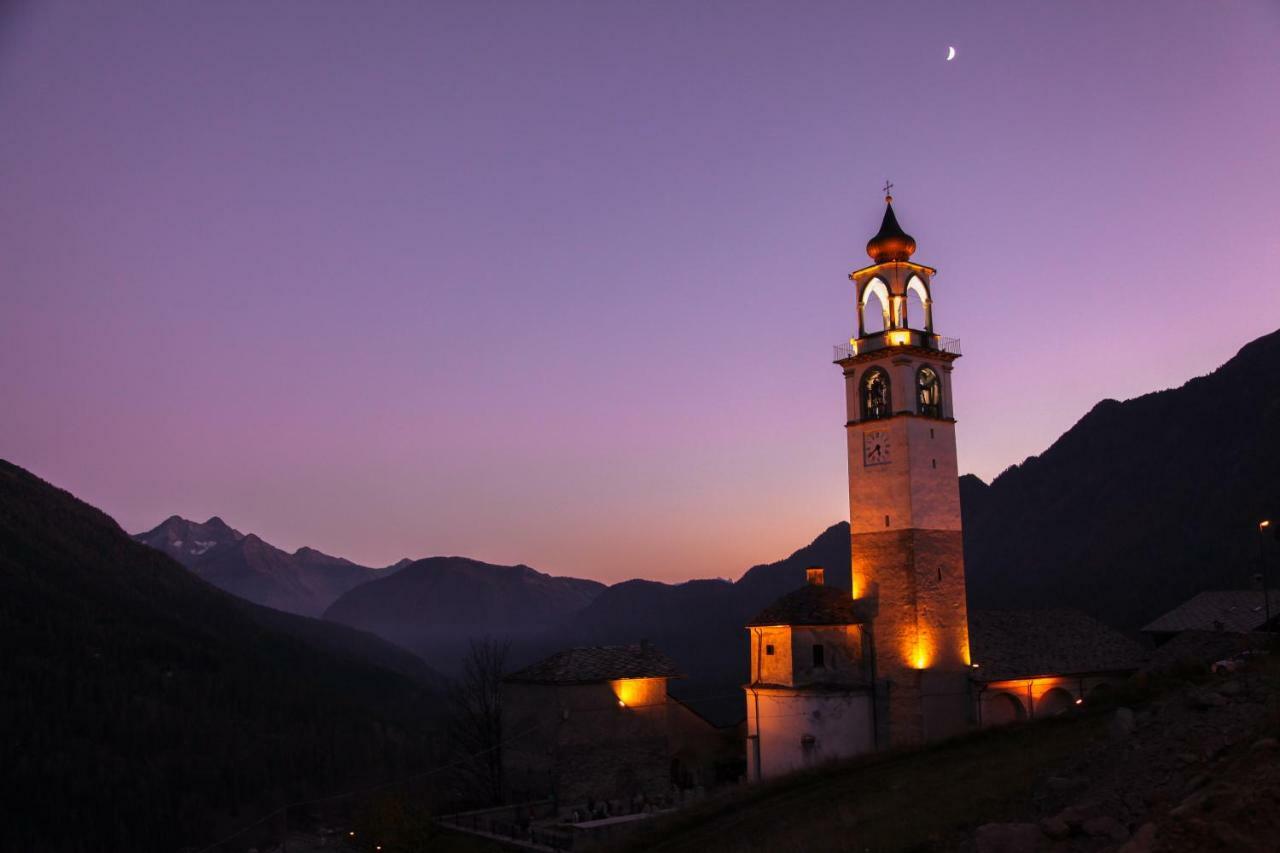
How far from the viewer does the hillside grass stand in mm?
21219

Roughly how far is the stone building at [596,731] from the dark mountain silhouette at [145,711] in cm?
6755

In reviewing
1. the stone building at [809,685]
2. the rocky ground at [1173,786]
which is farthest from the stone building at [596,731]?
the rocky ground at [1173,786]

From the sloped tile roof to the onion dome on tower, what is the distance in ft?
73.8

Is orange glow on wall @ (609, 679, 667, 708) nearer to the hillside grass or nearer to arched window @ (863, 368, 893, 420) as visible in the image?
the hillside grass

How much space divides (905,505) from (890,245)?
11840 mm

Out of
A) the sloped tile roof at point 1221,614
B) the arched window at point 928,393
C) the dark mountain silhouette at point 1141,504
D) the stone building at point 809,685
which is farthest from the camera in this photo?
the dark mountain silhouette at point 1141,504

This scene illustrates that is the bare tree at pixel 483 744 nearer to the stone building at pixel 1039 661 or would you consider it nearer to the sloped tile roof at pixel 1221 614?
the stone building at pixel 1039 661

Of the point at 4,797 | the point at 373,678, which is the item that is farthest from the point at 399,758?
the point at 373,678

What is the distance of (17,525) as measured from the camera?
163m

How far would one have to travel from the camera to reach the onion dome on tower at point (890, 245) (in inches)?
1848

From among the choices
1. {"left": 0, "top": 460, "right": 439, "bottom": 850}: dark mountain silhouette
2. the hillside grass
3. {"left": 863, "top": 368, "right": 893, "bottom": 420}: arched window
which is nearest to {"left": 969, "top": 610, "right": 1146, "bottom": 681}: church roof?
{"left": 863, "top": 368, "right": 893, "bottom": 420}: arched window

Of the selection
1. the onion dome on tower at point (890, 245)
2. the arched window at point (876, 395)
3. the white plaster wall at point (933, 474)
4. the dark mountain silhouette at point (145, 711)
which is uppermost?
the onion dome on tower at point (890, 245)

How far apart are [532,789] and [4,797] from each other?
8038 cm

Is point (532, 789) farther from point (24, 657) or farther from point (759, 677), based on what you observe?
point (24, 657)
